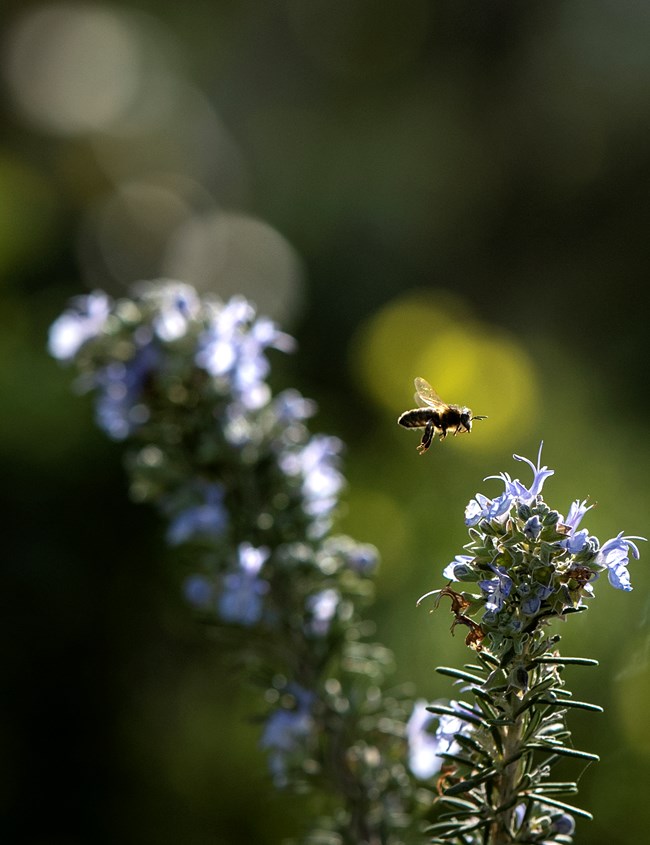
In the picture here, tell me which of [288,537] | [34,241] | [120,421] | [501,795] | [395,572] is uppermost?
[34,241]

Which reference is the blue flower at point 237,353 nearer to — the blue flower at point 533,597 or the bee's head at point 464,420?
the bee's head at point 464,420

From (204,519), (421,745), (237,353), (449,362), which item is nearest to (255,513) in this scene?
(204,519)

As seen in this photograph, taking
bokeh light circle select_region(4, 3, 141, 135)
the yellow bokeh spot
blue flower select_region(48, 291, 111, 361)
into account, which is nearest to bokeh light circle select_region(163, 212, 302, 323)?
the yellow bokeh spot

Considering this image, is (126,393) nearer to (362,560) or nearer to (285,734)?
(362,560)

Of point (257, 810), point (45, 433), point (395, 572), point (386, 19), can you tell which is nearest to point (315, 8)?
point (386, 19)

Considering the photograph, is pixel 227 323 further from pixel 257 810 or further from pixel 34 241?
pixel 34 241

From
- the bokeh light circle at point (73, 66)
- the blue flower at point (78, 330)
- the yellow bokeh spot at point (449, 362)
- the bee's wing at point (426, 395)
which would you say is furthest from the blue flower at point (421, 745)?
the bokeh light circle at point (73, 66)
